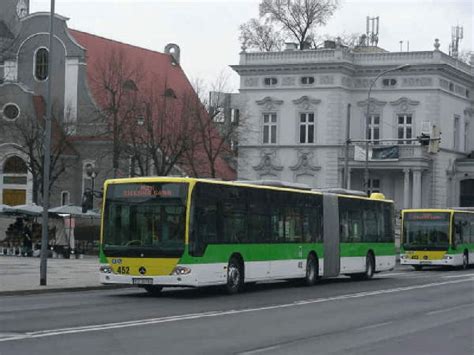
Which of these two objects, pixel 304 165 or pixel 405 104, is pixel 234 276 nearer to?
pixel 304 165

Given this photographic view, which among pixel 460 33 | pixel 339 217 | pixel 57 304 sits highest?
pixel 460 33

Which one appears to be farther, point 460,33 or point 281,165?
point 460,33

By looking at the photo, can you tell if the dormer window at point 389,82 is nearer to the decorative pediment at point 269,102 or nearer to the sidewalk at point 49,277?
the decorative pediment at point 269,102

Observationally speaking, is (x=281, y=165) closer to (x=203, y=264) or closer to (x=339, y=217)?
(x=339, y=217)

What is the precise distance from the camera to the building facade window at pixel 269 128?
74250 millimetres

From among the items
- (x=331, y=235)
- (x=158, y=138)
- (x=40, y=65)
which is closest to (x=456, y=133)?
(x=158, y=138)

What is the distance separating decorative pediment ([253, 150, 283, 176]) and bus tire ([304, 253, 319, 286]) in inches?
1692

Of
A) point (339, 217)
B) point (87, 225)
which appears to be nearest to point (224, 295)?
point (339, 217)

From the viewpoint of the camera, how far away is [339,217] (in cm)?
3316

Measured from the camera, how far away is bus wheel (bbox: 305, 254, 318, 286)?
30.7 m

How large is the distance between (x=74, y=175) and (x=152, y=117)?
17797mm

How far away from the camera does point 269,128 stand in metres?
74.5

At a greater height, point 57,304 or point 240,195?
point 240,195

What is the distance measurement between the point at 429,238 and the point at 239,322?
28292mm
